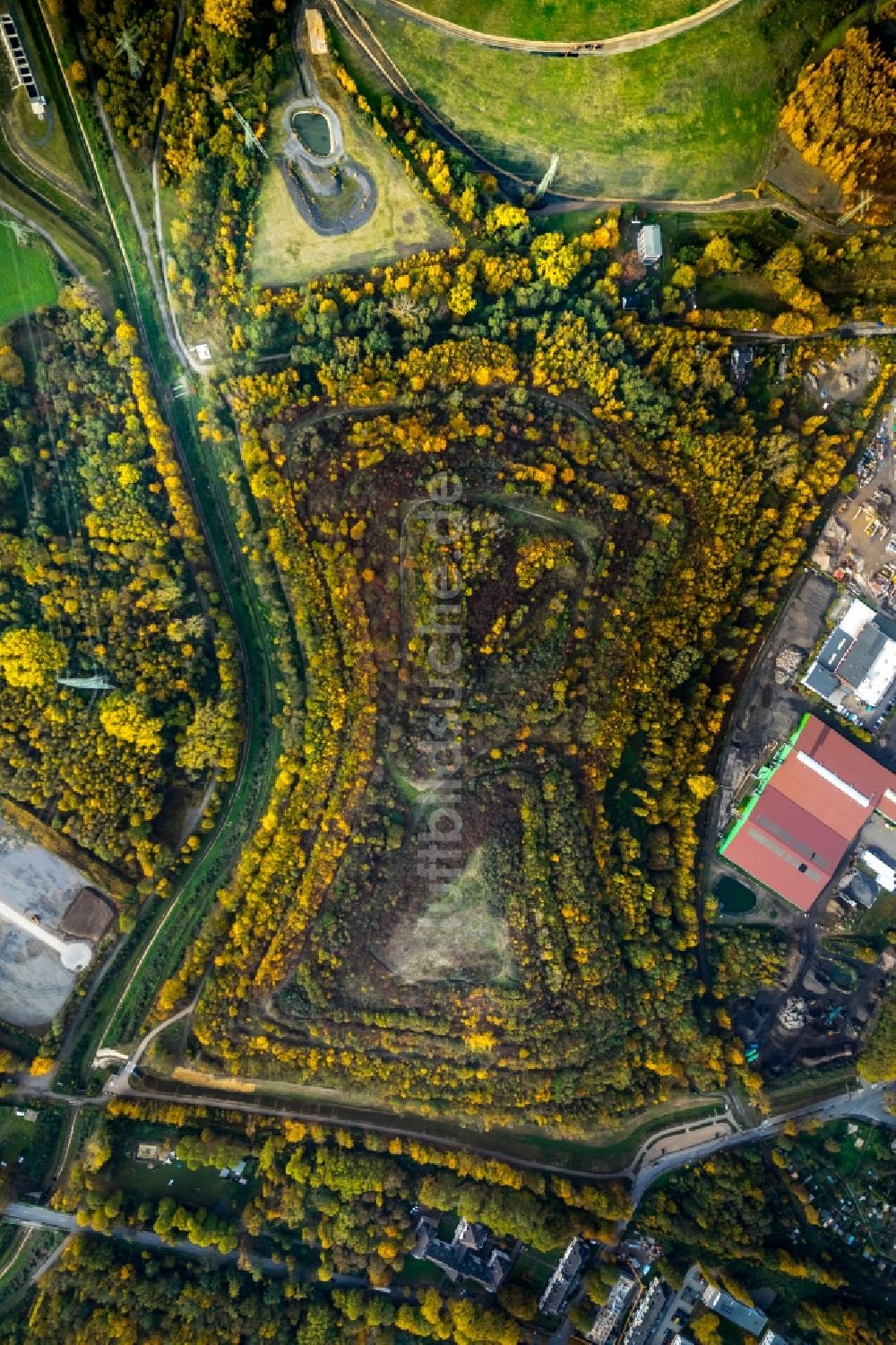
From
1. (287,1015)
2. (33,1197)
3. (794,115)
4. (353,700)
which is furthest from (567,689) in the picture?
(33,1197)

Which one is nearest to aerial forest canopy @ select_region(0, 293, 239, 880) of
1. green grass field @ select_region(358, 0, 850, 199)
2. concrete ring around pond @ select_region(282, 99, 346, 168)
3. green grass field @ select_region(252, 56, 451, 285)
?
green grass field @ select_region(252, 56, 451, 285)

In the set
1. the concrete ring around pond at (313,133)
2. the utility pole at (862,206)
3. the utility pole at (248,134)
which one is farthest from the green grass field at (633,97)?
the utility pole at (248,134)

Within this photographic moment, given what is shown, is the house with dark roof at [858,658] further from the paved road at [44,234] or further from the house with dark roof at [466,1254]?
the paved road at [44,234]

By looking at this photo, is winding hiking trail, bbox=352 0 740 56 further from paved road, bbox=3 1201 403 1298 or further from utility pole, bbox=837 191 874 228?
paved road, bbox=3 1201 403 1298

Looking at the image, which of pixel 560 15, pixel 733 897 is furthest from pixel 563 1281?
pixel 560 15

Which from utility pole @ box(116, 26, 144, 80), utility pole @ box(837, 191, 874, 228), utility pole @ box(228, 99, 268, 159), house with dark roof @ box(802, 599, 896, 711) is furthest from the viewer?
house with dark roof @ box(802, 599, 896, 711)

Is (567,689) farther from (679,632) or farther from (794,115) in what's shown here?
(794,115)
